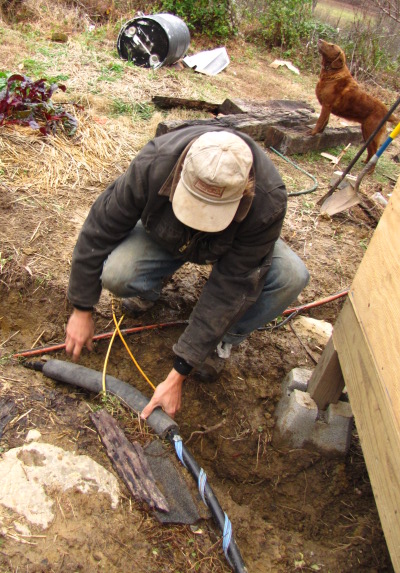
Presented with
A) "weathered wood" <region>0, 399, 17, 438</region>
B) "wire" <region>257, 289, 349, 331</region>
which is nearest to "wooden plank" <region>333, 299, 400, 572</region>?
"wire" <region>257, 289, 349, 331</region>

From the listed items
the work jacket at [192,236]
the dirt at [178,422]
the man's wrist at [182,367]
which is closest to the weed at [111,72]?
the dirt at [178,422]

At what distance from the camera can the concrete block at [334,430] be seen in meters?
2.47

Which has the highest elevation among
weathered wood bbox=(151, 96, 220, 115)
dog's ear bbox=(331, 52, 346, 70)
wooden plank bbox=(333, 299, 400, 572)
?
dog's ear bbox=(331, 52, 346, 70)

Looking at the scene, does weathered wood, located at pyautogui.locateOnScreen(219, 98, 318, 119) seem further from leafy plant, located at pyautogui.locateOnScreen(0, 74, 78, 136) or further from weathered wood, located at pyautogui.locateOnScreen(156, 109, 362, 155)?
leafy plant, located at pyautogui.locateOnScreen(0, 74, 78, 136)

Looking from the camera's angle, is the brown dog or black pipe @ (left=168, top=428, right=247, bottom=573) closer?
black pipe @ (left=168, top=428, right=247, bottom=573)

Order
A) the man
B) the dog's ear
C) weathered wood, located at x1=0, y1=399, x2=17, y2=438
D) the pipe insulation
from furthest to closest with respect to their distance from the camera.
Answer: the dog's ear, the pipe insulation, weathered wood, located at x1=0, y1=399, x2=17, y2=438, the man

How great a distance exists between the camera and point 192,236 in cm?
217

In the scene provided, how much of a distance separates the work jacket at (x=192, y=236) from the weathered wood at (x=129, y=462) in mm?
442

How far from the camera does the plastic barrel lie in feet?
21.2

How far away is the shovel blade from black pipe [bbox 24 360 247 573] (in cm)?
274

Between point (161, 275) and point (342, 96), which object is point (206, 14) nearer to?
point (342, 96)

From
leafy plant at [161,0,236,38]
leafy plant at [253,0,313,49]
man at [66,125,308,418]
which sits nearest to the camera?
man at [66,125,308,418]

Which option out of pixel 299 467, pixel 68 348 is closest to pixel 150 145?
pixel 68 348

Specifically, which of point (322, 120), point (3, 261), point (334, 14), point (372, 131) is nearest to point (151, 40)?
point (322, 120)
